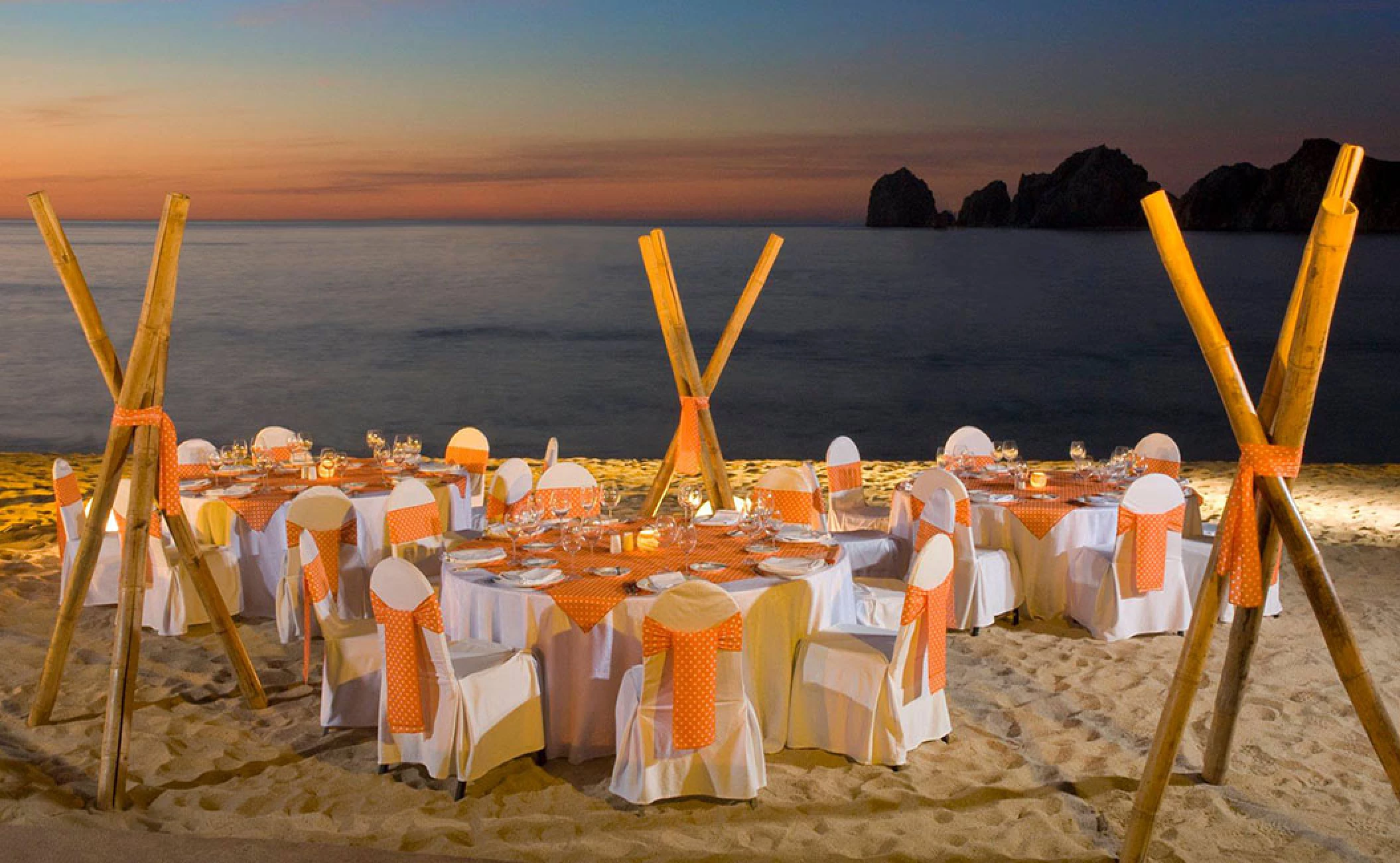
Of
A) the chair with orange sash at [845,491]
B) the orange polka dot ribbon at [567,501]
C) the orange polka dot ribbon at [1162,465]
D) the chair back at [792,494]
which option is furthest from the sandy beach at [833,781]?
the orange polka dot ribbon at [1162,465]

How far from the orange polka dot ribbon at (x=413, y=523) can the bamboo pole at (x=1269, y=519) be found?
3.84 metres

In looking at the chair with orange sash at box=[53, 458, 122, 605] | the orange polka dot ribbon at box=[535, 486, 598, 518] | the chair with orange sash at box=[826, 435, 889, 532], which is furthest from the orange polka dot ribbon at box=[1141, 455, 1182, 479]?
the chair with orange sash at box=[53, 458, 122, 605]

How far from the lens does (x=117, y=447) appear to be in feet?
15.2

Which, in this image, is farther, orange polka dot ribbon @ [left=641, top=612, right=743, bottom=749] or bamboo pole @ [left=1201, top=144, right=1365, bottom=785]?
orange polka dot ribbon @ [left=641, top=612, right=743, bottom=749]

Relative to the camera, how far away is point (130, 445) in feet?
15.9

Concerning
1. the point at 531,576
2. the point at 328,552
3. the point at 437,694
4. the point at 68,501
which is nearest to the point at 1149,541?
the point at 531,576

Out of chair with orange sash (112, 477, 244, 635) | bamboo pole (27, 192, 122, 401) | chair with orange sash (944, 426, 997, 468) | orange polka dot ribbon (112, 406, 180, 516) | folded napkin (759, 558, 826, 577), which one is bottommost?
chair with orange sash (112, 477, 244, 635)

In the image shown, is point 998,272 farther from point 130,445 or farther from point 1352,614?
point 130,445

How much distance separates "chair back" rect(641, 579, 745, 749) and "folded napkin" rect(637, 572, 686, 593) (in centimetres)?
41

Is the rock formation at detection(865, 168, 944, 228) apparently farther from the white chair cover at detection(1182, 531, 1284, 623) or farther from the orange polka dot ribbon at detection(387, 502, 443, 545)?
the orange polka dot ribbon at detection(387, 502, 443, 545)

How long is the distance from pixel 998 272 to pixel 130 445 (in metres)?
37.2

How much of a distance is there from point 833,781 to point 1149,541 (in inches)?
101

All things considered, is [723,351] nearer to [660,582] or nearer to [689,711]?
[660,582]

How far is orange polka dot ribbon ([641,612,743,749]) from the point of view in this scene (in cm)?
403
